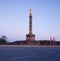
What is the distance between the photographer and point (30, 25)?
88625 mm

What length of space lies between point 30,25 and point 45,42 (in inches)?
720

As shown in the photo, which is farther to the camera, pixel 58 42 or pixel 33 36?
pixel 58 42

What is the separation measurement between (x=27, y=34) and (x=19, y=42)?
1083 cm

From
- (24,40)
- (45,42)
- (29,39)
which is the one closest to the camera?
(29,39)

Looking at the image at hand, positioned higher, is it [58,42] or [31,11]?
[31,11]

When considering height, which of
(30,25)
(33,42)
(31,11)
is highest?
(31,11)

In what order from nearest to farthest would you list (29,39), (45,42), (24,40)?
(29,39)
(24,40)
(45,42)

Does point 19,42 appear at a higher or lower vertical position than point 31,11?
lower

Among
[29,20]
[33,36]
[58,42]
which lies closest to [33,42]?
[33,36]

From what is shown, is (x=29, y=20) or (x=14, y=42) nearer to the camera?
(x=29, y=20)

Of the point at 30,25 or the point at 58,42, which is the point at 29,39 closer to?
the point at 30,25

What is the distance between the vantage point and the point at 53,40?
96188 mm

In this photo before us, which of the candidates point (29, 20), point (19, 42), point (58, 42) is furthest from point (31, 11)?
point (58, 42)

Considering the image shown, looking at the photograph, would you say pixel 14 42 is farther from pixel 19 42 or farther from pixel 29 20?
pixel 29 20
